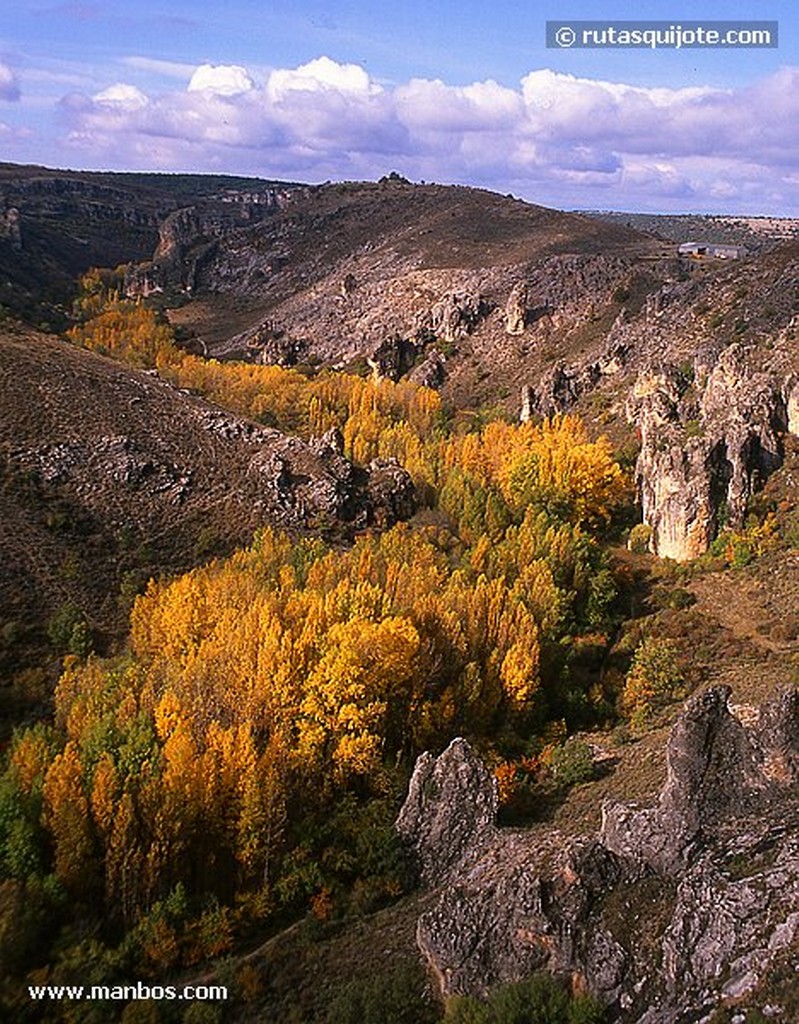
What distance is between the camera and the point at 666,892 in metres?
22.6

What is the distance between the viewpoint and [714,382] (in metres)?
78.9

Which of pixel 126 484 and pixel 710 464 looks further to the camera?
pixel 126 484

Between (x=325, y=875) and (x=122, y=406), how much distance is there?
51639 millimetres

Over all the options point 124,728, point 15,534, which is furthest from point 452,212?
point 124,728

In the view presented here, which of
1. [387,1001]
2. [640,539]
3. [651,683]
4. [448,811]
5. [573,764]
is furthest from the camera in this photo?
[640,539]

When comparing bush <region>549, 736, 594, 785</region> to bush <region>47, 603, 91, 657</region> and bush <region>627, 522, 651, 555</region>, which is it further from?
bush <region>627, 522, 651, 555</region>

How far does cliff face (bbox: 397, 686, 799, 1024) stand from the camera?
19625 mm

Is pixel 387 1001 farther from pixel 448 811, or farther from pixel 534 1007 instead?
pixel 448 811

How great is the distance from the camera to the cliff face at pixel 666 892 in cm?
1962

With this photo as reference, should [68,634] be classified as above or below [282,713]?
below

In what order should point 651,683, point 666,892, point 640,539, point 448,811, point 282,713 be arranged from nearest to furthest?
point 666,892 → point 448,811 → point 282,713 → point 651,683 → point 640,539

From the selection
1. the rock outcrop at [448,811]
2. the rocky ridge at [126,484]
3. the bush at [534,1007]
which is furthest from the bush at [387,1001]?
the rocky ridge at [126,484]

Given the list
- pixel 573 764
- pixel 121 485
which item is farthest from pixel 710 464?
pixel 121 485

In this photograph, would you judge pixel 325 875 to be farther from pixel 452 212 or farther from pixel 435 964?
pixel 452 212
